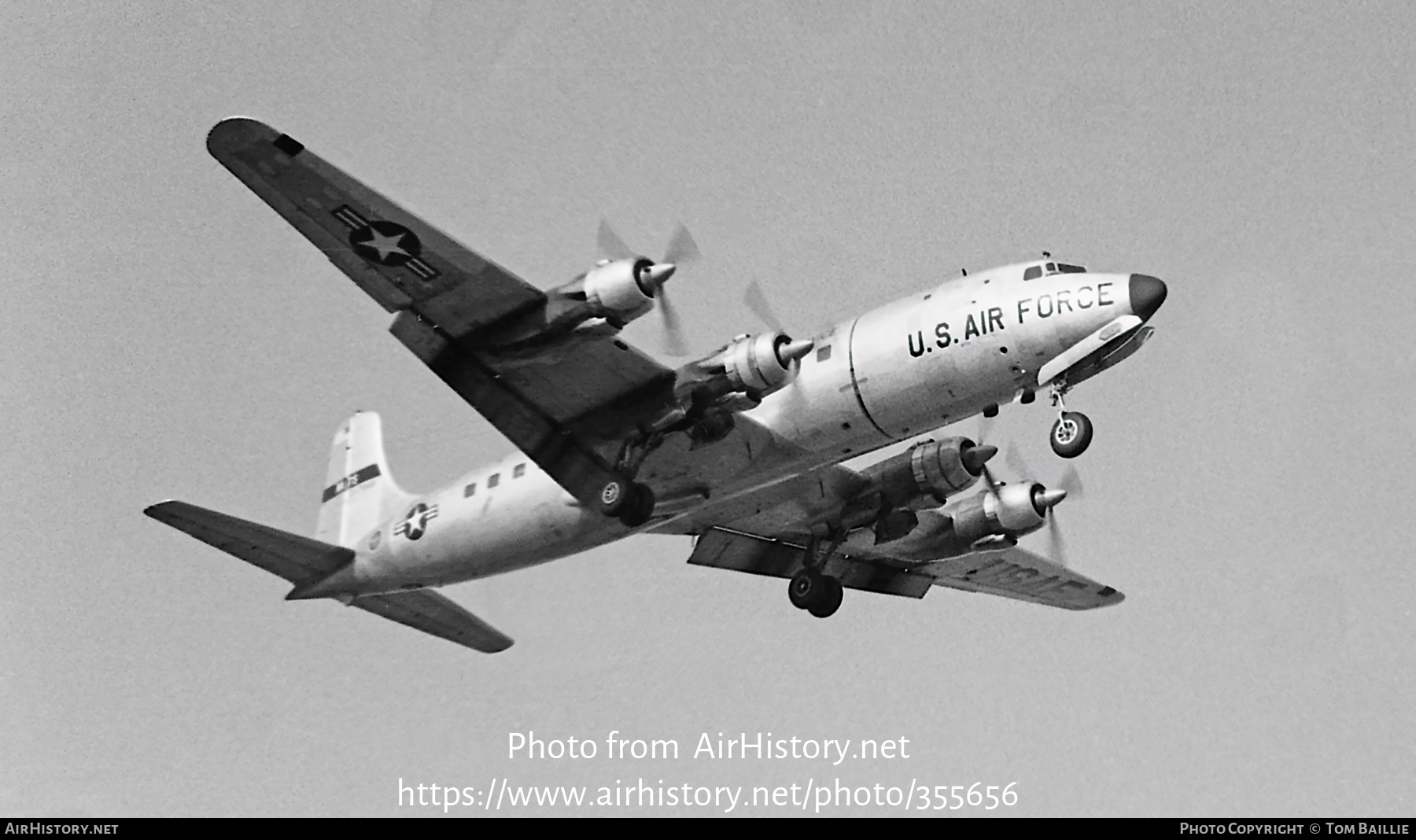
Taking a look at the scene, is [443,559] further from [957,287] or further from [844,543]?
[957,287]

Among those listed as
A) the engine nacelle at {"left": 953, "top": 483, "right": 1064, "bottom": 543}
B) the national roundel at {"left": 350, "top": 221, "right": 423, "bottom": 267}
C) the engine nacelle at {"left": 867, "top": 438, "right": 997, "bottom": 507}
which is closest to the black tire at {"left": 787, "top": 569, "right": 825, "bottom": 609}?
the engine nacelle at {"left": 867, "top": 438, "right": 997, "bottom": 507}

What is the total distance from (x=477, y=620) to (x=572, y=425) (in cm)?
701

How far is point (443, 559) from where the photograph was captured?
28359 millimetres

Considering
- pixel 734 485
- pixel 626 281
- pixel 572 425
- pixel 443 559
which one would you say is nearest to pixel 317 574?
pixel 443 559

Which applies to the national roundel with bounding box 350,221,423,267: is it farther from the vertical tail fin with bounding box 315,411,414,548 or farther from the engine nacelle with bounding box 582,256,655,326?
the vertical tail fin with bounding box 315,411,414,548

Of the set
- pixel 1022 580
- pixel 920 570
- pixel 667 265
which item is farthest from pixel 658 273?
pixel 1022 580

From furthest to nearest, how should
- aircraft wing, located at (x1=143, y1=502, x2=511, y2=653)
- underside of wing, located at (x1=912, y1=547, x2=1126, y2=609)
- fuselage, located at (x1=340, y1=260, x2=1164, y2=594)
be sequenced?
underside of wing, located at (x1=912, y1=547, x2=1126, y2=609), aircraft wing, located at (x1=143, y1=502, x2=511, y2=653), fuselage, located at (x1=340, y1=260, x2=1164, y2=594)

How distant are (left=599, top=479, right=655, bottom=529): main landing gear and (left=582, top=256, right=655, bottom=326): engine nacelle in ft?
10.9

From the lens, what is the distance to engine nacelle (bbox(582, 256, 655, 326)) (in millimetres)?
22672

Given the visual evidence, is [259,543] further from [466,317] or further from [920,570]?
[920,570]

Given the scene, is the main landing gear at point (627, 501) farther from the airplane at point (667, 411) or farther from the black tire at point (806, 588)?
the black tire at point (806, 588)

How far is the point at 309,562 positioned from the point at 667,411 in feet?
26.4

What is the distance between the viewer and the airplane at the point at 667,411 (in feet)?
75.6

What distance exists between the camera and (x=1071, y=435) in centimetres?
2331
